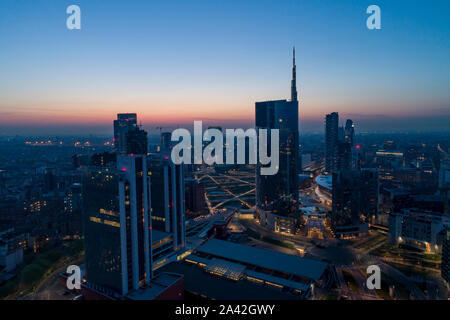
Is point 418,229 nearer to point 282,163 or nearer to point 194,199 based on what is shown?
point 282,163

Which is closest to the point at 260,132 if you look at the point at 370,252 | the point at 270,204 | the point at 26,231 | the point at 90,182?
the point at 270,204

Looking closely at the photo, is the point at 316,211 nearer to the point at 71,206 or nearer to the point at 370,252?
the point at 370,252

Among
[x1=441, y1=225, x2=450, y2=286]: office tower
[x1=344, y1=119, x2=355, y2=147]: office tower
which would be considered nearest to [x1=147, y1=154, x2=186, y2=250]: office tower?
[x1=441, y1=225, x2=450, y2=286]: office tower

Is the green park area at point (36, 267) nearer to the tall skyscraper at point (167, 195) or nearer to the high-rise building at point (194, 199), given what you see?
the tall skyscraper at point (167, 195)

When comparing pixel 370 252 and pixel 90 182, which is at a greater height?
pixel 90 182

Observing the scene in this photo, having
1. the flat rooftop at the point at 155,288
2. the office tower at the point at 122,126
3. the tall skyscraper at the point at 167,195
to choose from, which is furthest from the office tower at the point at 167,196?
the office tower at the point at 122,126

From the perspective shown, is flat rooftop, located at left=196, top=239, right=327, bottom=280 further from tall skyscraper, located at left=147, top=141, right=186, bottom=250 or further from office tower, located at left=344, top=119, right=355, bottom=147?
office tower, located at left=344, top=119, right=355, bottom=147
